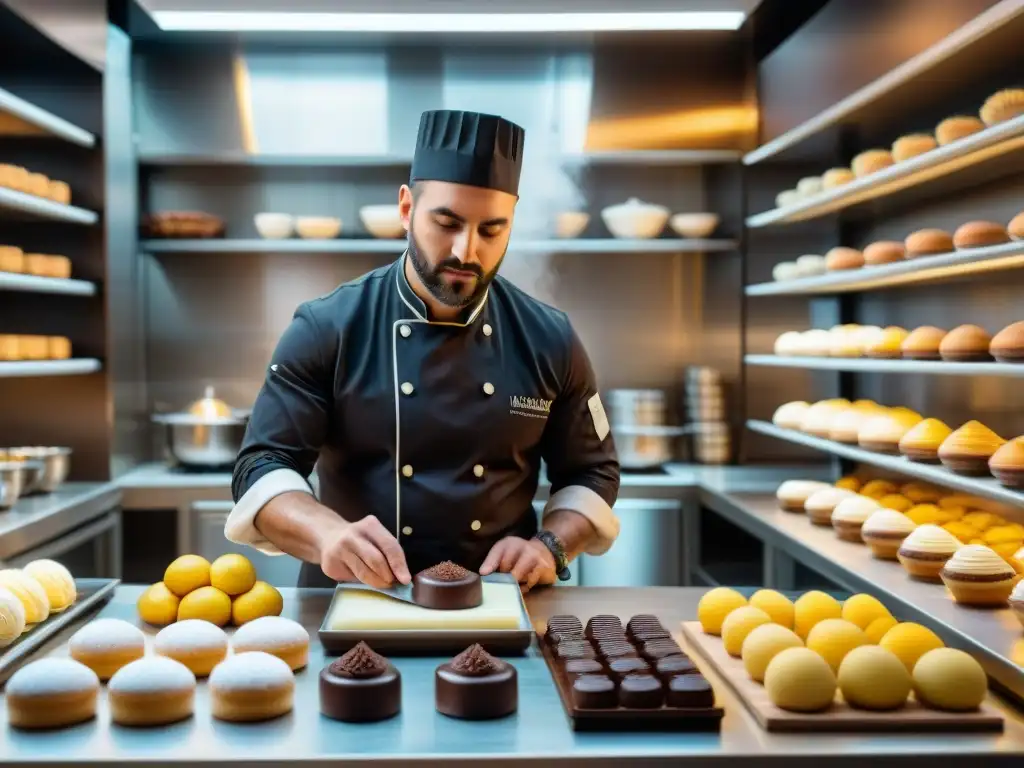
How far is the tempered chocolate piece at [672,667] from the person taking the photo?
4.30ft

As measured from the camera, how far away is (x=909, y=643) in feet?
4.63

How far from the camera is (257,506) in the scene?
1.90 metres

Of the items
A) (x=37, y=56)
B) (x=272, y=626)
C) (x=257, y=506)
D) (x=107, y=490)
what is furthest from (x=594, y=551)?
(x=37, y=56)

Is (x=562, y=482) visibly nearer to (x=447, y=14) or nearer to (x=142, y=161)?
(x=447, y=14)

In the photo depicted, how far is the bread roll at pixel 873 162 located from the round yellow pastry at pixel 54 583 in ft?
7.77

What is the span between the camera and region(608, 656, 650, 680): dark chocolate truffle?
1.31 metres

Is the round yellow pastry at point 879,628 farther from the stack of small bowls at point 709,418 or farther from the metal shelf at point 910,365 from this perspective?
the stack of small bowls at point 709,418

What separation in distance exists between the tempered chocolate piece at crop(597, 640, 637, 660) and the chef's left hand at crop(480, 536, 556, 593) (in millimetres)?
390

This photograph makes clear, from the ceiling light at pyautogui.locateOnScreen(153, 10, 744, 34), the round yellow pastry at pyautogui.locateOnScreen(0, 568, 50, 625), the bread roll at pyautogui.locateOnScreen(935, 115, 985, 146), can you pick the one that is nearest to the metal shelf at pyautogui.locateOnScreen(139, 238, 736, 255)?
the ceiling light at pyautogui.locateOnScreen(153, 10, 744, 34)

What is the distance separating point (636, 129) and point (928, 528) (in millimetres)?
2727

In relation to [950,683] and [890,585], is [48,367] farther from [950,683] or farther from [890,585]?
[950,683]

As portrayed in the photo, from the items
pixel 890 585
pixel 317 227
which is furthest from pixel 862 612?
pixel 317 227

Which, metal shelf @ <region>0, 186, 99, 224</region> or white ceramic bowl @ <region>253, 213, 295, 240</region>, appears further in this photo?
white ceramic bowl @ <region>253, 213, 295, 240</region>

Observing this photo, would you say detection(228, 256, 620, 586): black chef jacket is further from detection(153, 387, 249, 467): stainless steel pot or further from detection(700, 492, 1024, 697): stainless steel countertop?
detection(153, 387, 249, 467): stainless steel pot
